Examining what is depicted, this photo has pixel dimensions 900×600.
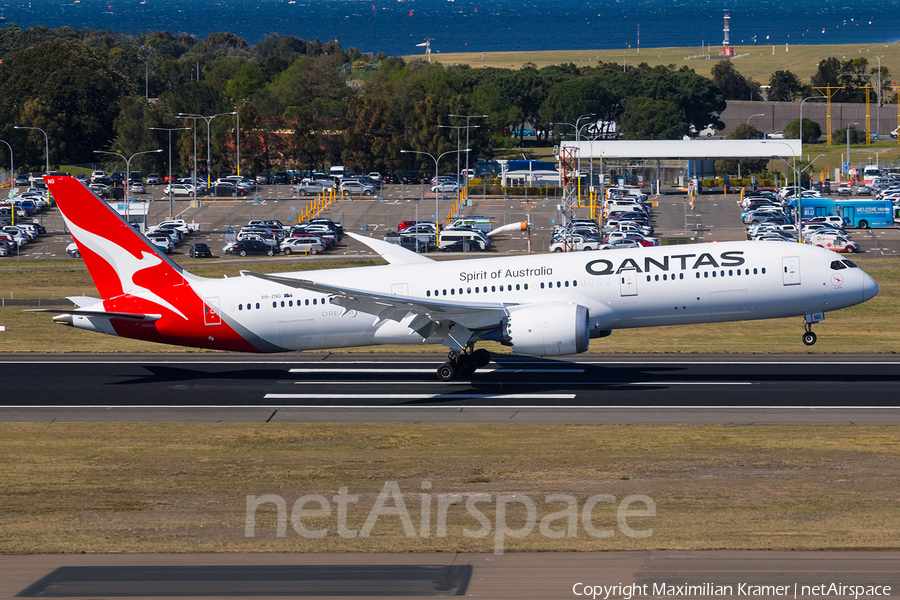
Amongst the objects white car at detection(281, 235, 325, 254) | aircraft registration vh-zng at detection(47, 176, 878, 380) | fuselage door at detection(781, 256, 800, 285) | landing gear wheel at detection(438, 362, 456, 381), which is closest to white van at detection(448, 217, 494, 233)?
white car at detection(281, 235, 325, 254)

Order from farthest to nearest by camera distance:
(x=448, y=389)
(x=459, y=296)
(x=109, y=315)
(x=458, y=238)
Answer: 1. (x=458, y=238)
2. (x=448, y=389)
3. (x=109, y=315)
4. (x=459, y=296)

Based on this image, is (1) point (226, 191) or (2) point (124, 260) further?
(1) point (226, 191)

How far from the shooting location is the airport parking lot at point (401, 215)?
110m

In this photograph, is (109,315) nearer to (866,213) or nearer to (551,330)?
(551,330)

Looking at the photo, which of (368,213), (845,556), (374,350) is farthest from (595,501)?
(368,213)

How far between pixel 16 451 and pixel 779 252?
29991 millimetres

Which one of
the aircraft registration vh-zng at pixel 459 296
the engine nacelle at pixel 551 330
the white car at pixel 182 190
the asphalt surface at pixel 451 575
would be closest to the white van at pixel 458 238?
the white car at pixel 182 190

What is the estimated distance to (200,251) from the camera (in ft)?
345

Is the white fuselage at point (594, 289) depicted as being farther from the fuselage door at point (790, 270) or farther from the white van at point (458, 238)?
the white van at point (458, 238)

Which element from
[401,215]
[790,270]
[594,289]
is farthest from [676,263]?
[401,215]

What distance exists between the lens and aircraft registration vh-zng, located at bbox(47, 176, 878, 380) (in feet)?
134

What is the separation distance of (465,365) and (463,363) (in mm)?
128

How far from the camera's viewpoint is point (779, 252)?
136 feet

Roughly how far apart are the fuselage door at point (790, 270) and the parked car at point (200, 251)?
245 ft
